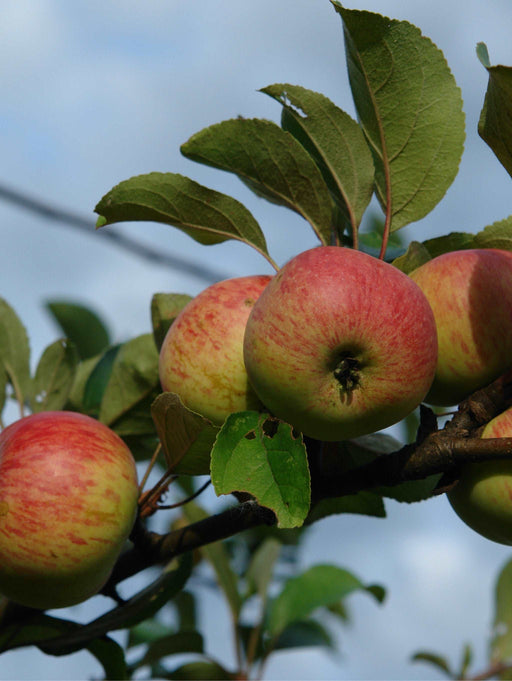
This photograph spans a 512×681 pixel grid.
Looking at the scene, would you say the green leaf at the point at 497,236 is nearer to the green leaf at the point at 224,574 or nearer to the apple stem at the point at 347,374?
the apple stem at the point at 347,374

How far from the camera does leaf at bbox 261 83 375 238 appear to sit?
97 cm

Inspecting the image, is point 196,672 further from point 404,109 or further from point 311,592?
point 404,109

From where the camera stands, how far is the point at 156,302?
1203 mm

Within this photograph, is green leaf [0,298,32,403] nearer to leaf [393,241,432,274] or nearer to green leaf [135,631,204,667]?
green leaf [135,631,204,667]

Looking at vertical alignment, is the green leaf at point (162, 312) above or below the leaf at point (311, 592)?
above

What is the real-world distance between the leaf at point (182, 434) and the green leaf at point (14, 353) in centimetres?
48

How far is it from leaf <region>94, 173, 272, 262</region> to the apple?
0.31 metres

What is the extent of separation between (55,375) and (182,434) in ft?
1.59

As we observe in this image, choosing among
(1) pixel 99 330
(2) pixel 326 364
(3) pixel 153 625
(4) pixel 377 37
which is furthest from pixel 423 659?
(4) pixel 377 37

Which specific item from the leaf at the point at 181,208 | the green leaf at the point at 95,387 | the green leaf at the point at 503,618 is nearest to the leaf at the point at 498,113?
the leaf at the point at 181,208

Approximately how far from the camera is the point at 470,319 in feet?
2.98

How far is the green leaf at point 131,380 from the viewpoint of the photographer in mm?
1345

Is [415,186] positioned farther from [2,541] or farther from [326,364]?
[2,541]

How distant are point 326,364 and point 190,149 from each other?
1.14 feet
